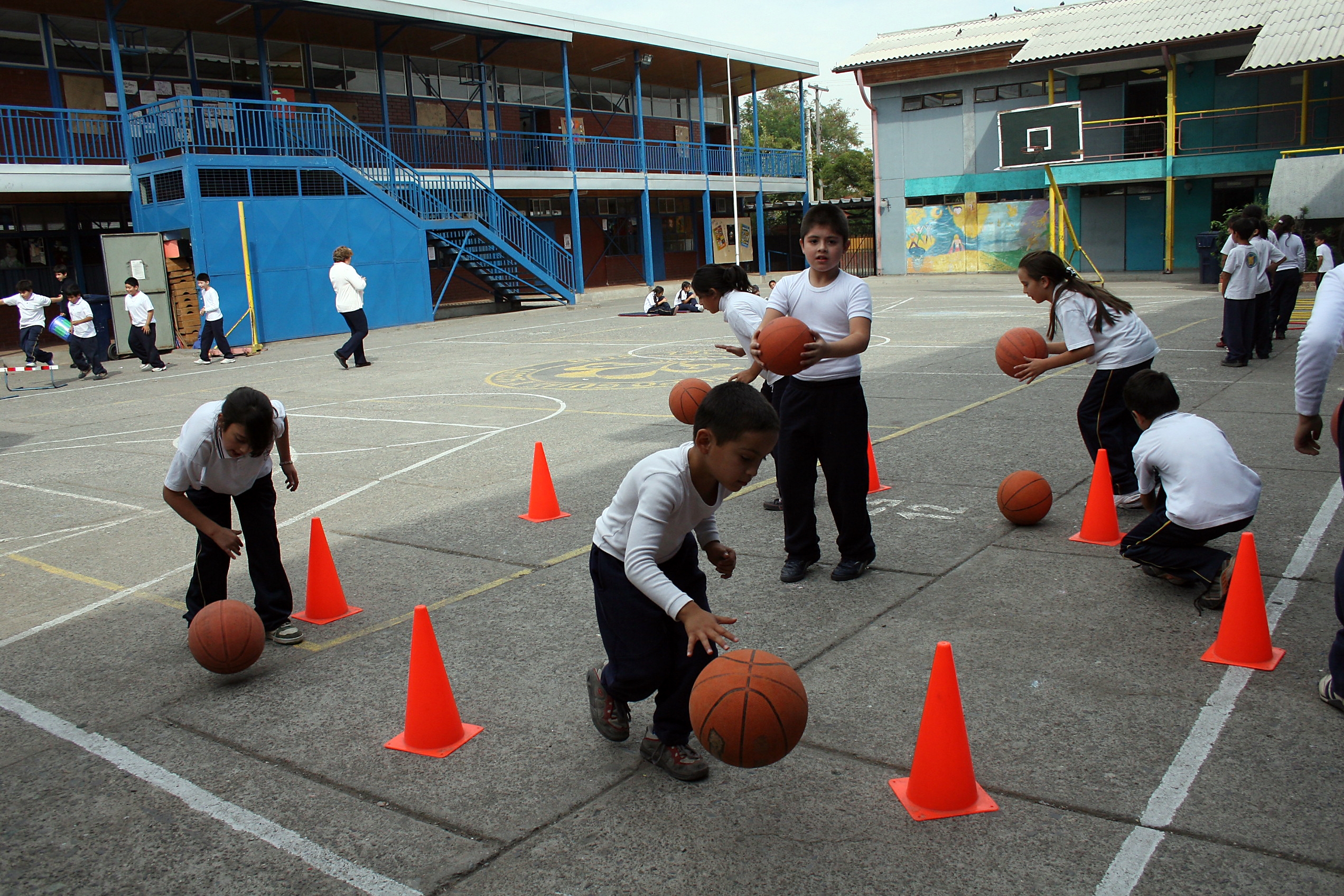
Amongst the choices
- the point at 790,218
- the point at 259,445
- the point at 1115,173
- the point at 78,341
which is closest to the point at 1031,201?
the point at 1115,173

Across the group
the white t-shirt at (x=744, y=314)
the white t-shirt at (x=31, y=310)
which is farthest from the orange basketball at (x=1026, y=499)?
the white t-shirt at (x=31, y=310)

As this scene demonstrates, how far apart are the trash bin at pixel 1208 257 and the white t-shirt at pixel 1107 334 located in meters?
23.7

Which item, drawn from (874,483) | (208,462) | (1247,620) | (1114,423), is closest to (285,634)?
(208,462)

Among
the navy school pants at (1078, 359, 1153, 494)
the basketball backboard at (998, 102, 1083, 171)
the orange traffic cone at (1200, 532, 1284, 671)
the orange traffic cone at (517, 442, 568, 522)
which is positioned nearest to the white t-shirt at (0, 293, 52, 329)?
the orange traffic cone at (517, 442, 568, 522)

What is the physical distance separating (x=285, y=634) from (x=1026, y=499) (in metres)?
4.33

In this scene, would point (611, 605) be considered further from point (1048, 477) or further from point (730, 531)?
point (1048, 477)

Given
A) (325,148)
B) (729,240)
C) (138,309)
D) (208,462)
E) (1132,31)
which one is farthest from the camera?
(729,240)

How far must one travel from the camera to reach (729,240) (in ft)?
128

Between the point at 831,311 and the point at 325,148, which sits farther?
the point at 325,148

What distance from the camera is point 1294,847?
2.93 meters

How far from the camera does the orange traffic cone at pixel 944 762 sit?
3232 millimetres

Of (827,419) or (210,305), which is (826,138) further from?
(827,419)

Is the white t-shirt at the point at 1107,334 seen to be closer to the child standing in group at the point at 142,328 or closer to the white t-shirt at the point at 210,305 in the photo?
the child standing in group at the point at 142,328

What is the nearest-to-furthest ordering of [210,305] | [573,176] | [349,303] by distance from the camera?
1. [349,303]
2. [210,305]
3. [573,176]
